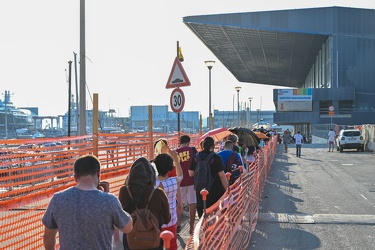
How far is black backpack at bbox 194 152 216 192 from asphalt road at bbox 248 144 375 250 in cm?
121

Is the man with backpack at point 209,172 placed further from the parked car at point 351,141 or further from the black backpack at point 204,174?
the parked car at point 351,141

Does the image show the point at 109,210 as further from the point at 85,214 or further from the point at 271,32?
the point at 271,32

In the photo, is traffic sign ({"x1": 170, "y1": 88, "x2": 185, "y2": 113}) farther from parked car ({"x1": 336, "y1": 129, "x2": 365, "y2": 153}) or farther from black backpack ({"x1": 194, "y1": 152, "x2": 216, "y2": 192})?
parked car ({"x1": 336, "y1": 129, "x2": 365, "y2": 153})

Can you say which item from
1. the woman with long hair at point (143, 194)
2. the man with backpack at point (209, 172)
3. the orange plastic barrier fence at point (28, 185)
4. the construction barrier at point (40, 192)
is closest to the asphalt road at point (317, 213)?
the construction barrier at point (40, 192)

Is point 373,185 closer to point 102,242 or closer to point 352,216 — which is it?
point 352,216

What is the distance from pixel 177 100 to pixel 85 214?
7794 mm

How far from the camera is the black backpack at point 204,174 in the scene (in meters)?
7.76

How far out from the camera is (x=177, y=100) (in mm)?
11375

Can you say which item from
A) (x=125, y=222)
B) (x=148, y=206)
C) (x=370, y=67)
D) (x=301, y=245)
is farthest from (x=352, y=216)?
(x=370, y=67)

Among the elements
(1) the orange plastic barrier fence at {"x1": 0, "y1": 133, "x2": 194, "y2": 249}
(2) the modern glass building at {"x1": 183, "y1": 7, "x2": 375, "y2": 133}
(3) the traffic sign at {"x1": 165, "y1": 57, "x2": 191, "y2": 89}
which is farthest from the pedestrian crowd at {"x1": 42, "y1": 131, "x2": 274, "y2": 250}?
(2) the modern glass building at {"x1": 183, "y1": 7, "x2": 375, "y2": 133}

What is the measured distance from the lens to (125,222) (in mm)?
3797

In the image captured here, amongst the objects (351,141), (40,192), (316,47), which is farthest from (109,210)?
(316,47)

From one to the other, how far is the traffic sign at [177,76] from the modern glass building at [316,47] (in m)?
41.3

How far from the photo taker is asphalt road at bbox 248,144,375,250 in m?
8.41
